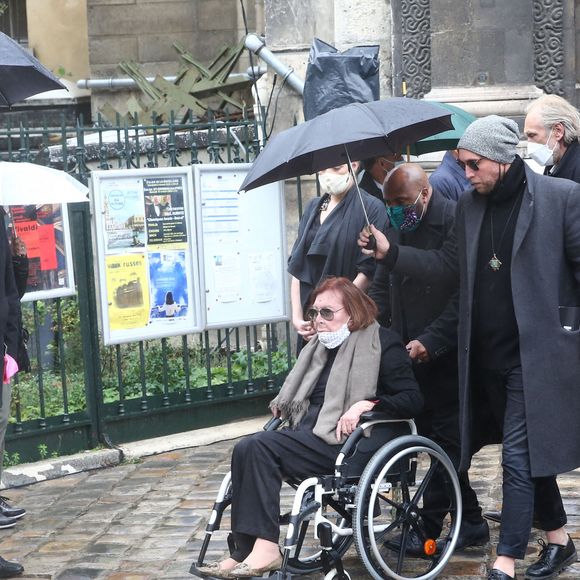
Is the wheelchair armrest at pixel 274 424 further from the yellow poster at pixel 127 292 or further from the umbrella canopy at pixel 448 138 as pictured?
the yellow poster at pixel 127 292

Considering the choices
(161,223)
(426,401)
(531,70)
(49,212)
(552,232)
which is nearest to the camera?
(552,232)

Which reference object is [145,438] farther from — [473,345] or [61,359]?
[473,345]

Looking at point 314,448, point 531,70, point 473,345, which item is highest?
point 531,70

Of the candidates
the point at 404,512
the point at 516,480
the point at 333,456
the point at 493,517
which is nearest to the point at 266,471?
the point at 333,456

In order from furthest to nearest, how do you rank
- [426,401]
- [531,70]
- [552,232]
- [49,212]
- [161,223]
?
[531,70], [161,223], [49,212], [426,401], [552,232]

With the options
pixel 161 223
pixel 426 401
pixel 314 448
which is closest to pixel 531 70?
pixel 161 223

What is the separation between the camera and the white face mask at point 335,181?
21.7 feet

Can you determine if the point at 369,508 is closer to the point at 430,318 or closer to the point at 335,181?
the point at 430,318

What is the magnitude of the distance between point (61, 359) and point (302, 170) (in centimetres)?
239

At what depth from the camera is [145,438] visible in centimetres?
805

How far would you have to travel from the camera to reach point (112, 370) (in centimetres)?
830

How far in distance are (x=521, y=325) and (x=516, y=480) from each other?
1.91 ft

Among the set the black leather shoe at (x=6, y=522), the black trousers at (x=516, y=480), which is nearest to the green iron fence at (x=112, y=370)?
the black leather shoe at (x=6, y=522)

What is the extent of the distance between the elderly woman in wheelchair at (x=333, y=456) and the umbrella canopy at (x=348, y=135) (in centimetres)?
56
